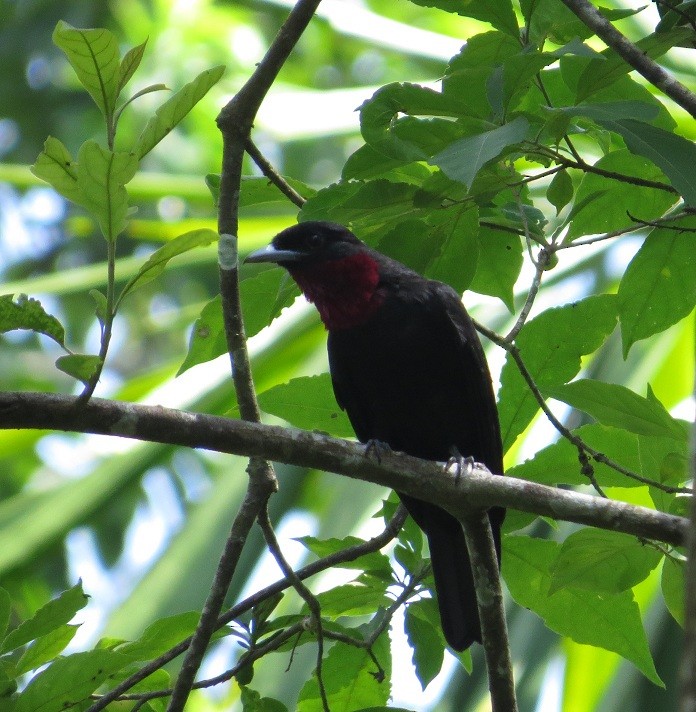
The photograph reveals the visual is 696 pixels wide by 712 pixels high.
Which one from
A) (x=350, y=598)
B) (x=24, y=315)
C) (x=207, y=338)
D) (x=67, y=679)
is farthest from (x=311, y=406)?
(x=24, y=315)

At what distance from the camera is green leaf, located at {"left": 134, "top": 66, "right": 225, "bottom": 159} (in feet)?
5.97

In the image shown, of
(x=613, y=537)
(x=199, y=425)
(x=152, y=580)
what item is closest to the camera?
(x=199, y=425)

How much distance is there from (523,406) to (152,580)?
6.48ft

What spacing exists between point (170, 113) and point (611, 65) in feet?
2.66

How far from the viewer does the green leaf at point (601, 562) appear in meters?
2.08

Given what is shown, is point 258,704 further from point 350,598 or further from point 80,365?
point 80,365

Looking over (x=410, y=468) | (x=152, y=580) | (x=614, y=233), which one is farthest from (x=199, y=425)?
(x=152, y=580)

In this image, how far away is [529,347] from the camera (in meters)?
2.54

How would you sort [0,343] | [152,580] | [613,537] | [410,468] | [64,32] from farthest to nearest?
[0,343] < [152,580] < [410,468] < [613,537] < [64,32]

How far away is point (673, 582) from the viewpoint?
2.21 metres

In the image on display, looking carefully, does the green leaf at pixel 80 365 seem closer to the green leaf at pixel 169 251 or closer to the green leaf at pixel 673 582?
the green leaf at pixel 169 251

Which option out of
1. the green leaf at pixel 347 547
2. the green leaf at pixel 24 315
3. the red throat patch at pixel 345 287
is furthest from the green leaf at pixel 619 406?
the red throat patch at pixel 345 287

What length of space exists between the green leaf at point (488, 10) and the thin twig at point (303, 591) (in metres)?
1.21

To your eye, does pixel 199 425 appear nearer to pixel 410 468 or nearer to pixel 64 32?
pixel 410 468
